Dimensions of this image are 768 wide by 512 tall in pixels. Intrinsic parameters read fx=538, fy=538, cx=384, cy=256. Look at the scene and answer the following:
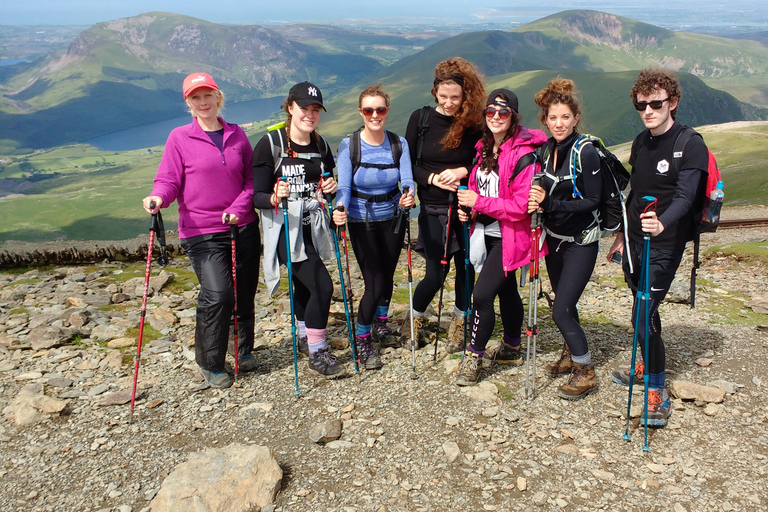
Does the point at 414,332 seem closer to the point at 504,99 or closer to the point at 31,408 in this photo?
the point at 504,99

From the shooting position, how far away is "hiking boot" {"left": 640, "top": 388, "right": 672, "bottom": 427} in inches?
266

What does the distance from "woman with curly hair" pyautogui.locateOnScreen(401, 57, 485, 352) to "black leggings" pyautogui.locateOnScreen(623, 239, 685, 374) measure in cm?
236

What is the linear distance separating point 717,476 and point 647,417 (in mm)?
994

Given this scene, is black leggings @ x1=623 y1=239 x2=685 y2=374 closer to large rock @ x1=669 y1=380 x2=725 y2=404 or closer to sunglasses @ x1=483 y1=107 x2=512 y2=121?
large rock @ x1=669 y1=380 x2=725 y2=404

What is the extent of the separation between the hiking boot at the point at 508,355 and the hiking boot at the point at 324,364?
2478 millimetres

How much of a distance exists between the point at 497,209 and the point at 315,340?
3.25m

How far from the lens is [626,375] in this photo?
25.5 feet

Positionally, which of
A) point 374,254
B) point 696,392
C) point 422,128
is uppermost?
point 422,128

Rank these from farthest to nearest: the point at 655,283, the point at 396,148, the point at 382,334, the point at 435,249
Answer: the point at 382,334 < the point at 435,249 < the point at 396,148 < the point at 655,283

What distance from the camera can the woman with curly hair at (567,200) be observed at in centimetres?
648

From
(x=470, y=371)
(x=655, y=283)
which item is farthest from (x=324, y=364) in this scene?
(x=655, y=283)

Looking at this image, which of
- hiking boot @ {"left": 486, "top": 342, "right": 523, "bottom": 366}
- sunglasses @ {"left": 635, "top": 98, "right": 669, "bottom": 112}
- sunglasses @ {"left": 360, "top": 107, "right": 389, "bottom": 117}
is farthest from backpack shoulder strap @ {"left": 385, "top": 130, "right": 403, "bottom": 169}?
hiking boot @ {"left": 486, "top": 342, "right": 523, "bottom": 366}

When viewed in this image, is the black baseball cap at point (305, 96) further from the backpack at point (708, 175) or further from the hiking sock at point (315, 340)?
the backpack at point (708, 175)

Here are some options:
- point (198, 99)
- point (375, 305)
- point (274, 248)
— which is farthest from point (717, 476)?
point (198, 99)
